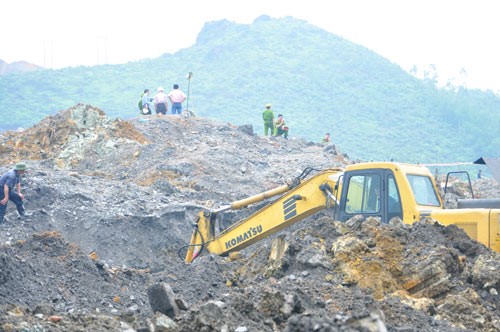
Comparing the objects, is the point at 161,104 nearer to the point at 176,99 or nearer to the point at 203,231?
the point at 176,99

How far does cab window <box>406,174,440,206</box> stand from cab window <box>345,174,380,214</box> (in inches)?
16.1

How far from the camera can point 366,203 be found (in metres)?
10.9

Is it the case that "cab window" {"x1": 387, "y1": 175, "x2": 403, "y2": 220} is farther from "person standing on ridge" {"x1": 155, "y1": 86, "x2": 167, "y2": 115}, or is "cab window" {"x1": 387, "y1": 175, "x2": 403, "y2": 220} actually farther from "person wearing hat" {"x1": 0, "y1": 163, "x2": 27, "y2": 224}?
"person standing on ridge" {"x1": 155, "y1": 86, "x2": 167, "y2": 115}

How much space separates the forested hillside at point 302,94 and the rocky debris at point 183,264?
24.3 m

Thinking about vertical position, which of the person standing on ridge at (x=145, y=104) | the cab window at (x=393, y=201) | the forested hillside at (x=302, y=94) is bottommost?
the forested hillside at (x=302, y=94)

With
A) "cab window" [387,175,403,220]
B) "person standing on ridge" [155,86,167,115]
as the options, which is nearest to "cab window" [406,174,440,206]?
"cab window" [387,175,403,220]

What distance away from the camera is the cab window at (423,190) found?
10750 mm

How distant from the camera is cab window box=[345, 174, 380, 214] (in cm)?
1077

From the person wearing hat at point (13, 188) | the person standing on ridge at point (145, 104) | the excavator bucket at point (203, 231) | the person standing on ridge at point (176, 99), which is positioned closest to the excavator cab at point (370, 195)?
the excavator bucket at point (203, 231)

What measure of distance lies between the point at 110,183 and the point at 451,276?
1048 centimetres

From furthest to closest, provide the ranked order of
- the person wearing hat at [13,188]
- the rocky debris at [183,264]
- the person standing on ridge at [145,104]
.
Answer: the person standing on ridge at [145,104]
the person wearing hat at [13,188]
the rocky debris at [183,264]

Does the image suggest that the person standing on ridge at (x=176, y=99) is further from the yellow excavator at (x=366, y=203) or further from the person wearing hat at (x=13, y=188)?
the yellow excavator at (x=366, y=203)

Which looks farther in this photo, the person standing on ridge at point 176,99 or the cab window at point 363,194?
the person standing on ridge at point 176,99

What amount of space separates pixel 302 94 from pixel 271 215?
1939 inches
